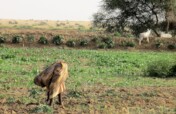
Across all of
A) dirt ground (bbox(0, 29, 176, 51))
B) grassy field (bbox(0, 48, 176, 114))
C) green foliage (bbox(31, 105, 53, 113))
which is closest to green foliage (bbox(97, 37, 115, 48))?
dirt ground (bbox(0, 29, 176, 51))

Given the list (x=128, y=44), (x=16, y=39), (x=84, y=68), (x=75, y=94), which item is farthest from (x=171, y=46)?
(x=75, y=94)

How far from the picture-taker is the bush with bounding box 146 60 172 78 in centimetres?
2027

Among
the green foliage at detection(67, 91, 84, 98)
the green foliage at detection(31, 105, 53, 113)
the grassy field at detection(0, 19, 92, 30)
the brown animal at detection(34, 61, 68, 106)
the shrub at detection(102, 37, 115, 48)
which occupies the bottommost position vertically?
the grassy field at detection(0, 19, 92, 30)

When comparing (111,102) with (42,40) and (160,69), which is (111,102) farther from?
(42,40)

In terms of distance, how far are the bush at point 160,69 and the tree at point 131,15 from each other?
20698 millimetres

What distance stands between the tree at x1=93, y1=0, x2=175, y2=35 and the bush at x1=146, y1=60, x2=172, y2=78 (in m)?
20.7

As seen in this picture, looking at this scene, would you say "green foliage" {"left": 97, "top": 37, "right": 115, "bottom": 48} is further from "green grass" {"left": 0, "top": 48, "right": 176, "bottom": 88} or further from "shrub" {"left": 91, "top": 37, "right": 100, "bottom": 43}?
"green grass" {"left": 0, "top": 48, "right": 176, "bottom": 88}

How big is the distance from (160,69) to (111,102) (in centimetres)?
807

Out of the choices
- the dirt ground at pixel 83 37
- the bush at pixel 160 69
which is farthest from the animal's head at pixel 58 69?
the dirt ground at pixel 83 37

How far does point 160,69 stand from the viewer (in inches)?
799

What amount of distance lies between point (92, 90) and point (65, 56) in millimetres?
13715

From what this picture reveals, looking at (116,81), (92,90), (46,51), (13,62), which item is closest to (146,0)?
(46,51)

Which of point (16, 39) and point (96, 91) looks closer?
point (96, 91)

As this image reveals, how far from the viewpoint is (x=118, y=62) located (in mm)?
25828
